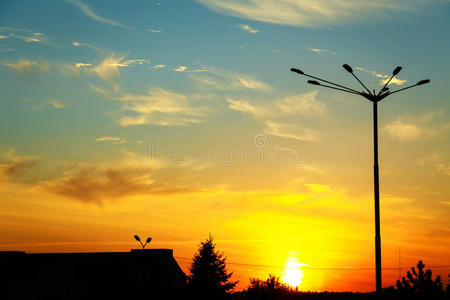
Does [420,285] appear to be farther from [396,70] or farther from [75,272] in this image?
[75,272]

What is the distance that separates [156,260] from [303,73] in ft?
222

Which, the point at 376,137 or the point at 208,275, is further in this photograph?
the point at 208,275

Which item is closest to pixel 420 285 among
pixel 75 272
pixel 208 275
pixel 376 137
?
pixel 376 137

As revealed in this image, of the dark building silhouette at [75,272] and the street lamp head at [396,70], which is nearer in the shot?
the street lamp head at [396,70]

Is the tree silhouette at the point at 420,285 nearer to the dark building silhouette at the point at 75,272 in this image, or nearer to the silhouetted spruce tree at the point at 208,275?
the silhouetted spruce tree at the point at 208,275

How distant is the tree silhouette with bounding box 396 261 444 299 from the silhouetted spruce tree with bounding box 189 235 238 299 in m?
33.1

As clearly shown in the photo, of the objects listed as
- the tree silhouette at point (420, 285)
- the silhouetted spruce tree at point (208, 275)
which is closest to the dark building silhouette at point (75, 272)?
the silhouetted spruce tree at point (208, 275)

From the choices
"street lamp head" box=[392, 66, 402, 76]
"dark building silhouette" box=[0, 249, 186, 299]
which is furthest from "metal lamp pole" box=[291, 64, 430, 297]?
"dark building silhouette" box=[0, 249, 186, 299]

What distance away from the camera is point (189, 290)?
5150 centimetres

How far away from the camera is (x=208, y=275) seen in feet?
174

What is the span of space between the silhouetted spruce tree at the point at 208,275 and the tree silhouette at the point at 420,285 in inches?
1302

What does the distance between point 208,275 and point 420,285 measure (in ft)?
113

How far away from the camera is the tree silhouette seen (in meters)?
20.2

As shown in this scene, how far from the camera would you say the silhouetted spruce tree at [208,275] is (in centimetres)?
5209
